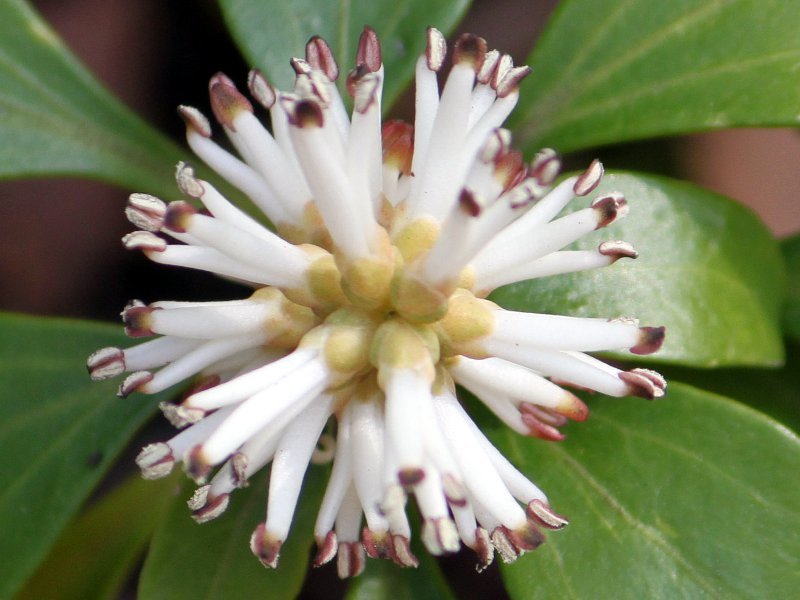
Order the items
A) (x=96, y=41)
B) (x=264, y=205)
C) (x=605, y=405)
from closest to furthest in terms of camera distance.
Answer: (x=264, y=205) → (x=605, y=405) → (x=96, y=41)

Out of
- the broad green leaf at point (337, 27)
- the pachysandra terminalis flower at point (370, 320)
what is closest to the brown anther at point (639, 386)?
the pachysandra terminalis flower at point (370, 320)

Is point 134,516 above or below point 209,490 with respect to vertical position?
below

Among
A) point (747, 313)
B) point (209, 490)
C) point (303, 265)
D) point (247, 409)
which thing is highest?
point (747, 313)

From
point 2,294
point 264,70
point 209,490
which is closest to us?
point 209,490

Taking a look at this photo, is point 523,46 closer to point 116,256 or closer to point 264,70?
point 264,70

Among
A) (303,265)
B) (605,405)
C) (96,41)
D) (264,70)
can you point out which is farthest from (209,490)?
(96,41)

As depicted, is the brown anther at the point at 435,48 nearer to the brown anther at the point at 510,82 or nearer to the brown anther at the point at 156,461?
the brown anther at the point at 510,82

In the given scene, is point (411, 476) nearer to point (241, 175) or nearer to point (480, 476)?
point (480, 476)
